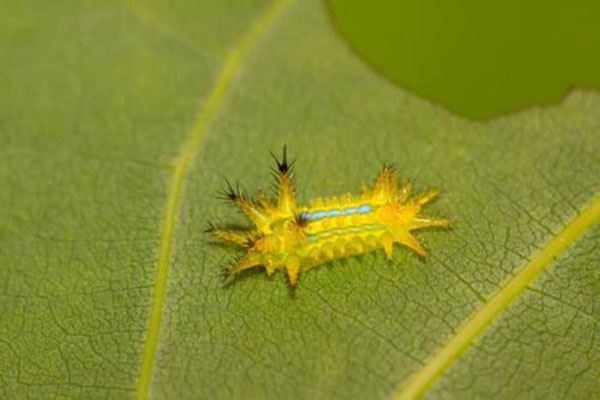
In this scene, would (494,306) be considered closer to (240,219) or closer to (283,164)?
(283,164)

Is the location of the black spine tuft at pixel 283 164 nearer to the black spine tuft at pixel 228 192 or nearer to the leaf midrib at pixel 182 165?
the black spine tuft at pixel 228 192

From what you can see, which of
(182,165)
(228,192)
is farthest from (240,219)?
(182,165)

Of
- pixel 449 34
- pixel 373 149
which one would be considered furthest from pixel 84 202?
pixel 449 34

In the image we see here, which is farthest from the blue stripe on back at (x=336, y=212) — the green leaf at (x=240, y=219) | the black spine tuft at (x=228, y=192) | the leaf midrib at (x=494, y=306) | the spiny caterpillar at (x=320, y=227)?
the leaf midrib at (x=494, y=306)

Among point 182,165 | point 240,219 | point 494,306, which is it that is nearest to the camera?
point 494,306

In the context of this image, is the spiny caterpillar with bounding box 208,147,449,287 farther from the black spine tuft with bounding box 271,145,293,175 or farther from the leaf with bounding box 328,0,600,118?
the leaf with bounding box 328,0,600,118
